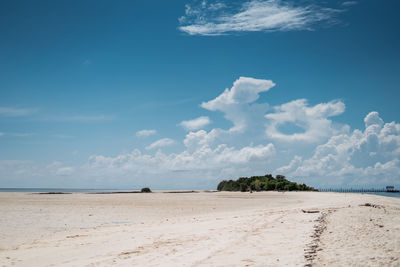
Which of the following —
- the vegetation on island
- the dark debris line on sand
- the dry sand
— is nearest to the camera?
the dark debris line on sand

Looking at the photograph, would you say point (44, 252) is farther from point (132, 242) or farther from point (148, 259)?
point (148, 259)

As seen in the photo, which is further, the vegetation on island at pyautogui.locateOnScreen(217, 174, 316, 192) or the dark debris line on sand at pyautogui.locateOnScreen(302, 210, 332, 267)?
A: the vegetation on island at pyautogui.locateOnScreen(217, 174, 316, 192)

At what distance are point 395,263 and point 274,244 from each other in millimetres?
4148

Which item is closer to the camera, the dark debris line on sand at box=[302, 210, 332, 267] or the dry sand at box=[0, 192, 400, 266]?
the dark debris line on sand at box=[302, 210, 332, 267]

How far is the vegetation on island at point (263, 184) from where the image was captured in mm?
132875

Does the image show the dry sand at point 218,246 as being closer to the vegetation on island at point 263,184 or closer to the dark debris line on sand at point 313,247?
the dark debris line on sand at point 313,247

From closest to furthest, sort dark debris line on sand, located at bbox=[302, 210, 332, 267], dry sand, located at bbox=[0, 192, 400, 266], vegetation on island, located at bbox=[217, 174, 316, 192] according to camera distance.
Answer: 1. dark debris line on sand, located at bbox=[302, 210, 332, 267]
2. dry sand, located at bbox=[0, 192, 400, 266]
3. vegetation on island, located at bbox=[217, 174, 316, 192]

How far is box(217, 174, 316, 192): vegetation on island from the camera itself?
133m

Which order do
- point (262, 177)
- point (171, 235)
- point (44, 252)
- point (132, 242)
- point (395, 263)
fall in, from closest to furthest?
1. point (395, 263)
2. point (44, 252)
3. point (132, 242)
4. point (171, 235)
5. point (262, 177)

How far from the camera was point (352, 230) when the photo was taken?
551 inches

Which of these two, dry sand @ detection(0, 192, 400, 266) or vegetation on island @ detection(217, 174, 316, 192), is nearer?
dry sand @ detection(0, 192, 400, 266)

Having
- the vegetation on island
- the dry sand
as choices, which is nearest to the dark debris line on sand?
the dry sand

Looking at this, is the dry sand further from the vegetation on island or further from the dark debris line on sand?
the vegetation on island

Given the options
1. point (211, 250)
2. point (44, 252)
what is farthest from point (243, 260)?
point (44, 252)
